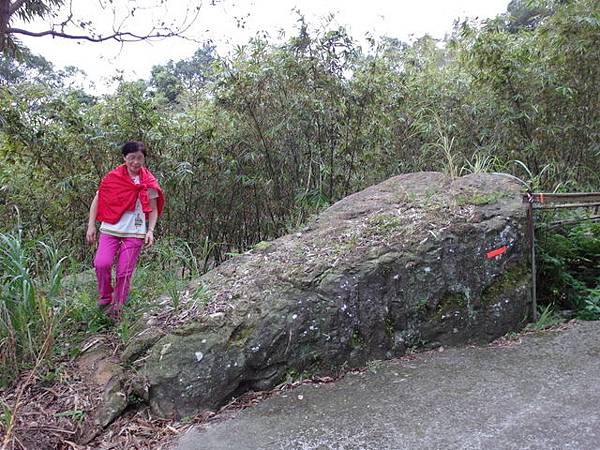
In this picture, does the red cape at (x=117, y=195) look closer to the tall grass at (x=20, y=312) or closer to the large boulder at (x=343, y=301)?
the tall grass at (x=20, y=312)

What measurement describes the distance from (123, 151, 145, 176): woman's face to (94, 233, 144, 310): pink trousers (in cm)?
49

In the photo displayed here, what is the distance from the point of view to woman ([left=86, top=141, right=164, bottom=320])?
11.2 feet

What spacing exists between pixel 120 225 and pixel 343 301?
5.52ft

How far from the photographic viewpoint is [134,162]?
346 centimetres

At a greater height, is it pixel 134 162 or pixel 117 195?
pixel 134 162

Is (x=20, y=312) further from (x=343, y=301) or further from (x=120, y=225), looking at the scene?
(x=343, y=301)

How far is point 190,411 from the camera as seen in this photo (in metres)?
2.55

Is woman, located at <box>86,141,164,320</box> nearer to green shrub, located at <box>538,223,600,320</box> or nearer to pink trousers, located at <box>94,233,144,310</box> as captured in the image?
pink trousers, located at <box>94,233,144,310</box>

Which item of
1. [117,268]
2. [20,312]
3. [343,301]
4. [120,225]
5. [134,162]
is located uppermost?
[134,162]

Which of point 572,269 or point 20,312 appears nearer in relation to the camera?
point 20,312

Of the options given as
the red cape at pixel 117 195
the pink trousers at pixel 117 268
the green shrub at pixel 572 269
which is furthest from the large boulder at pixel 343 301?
the red cape at pixel 117 195

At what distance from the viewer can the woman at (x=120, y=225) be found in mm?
3406

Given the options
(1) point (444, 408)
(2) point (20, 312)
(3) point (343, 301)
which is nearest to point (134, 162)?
(2) point (20, 312)

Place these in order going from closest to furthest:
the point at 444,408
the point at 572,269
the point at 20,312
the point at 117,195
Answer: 1. the point at 444,408
2. the point at 20,312
3. the point at 117,195
4. the point at 572,269
